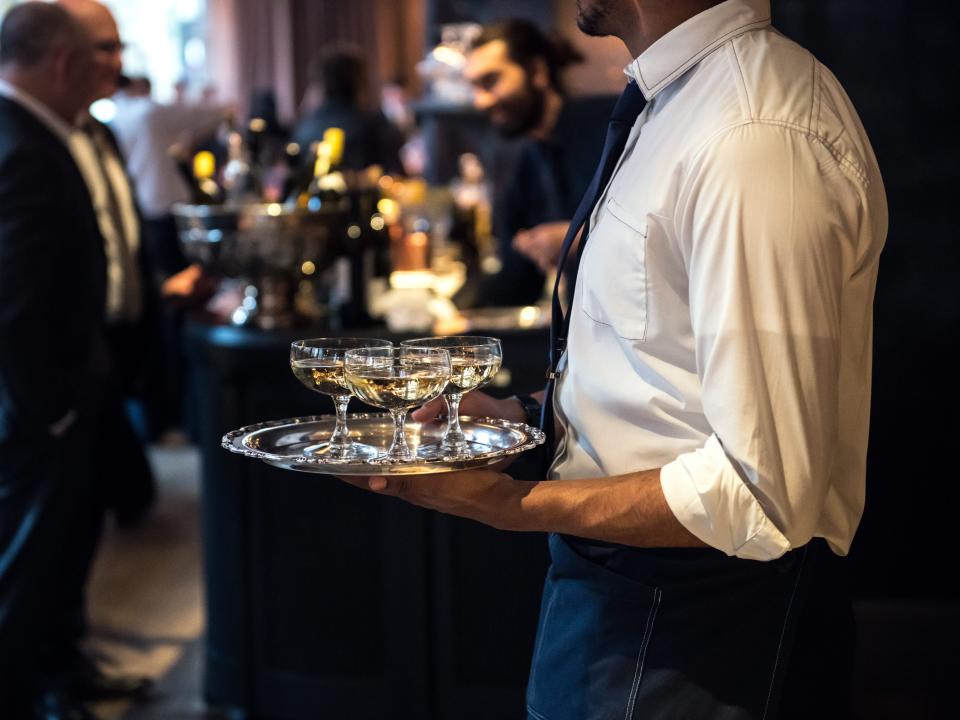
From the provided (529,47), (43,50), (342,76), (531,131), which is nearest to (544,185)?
(531,131)

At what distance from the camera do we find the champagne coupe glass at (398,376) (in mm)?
1226

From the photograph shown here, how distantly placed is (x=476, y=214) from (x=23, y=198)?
2.20 meters

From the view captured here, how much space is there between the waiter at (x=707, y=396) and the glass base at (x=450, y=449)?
0.04 meters

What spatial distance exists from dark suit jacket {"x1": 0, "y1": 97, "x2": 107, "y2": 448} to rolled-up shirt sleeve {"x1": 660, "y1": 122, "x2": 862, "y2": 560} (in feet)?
6.38

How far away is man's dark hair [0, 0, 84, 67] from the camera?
291cm

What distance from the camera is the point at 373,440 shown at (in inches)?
55.8

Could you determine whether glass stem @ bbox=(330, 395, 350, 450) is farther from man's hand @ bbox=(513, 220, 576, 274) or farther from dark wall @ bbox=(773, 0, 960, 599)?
dark wall @ bbox=(773, 0, 960, 599)

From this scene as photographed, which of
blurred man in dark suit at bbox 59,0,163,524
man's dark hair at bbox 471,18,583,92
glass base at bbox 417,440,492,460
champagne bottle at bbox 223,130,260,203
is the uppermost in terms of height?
man's dark hair at bbox 471,18,583,92

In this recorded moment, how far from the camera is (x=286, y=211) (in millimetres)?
2799

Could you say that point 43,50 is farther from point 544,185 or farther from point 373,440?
point 373,440

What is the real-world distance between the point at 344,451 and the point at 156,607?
9.70 feet

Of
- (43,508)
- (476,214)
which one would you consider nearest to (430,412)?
(43,508)

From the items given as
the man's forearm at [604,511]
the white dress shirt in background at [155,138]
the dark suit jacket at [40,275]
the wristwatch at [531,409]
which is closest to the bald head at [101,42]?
the dark suit jacket at [40,275]

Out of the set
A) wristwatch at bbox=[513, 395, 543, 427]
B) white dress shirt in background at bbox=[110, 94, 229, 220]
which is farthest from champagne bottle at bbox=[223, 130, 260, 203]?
white dress shirt in background at bbox=[110, 94, 229, 220]
